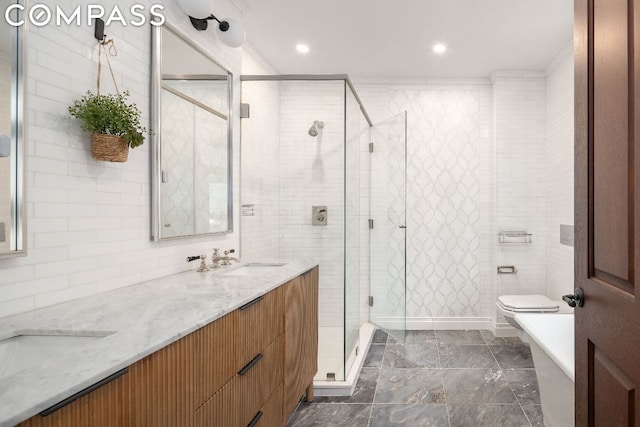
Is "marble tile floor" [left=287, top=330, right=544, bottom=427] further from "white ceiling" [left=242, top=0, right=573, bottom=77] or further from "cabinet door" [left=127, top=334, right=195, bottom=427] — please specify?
"white ceiling" [left=242, top=0, right=573, bottom=77]

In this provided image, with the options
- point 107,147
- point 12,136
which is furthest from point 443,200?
point 12,136

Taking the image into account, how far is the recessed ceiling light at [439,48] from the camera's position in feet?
10.1

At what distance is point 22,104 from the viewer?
3.59 ft

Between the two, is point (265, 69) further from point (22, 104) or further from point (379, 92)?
point (22, 104)

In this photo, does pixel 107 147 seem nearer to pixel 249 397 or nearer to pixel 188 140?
pixel 188 140

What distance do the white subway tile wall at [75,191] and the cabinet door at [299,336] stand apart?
2.28 feet

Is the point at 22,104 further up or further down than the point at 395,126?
further down

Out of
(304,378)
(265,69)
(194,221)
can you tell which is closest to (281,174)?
(194,221)

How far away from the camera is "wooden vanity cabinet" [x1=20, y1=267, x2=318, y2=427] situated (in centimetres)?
79

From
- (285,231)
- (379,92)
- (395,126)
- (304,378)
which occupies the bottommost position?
(304,378)

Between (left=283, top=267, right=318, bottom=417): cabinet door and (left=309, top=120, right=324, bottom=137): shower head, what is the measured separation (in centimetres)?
105

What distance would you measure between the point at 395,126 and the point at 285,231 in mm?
1489

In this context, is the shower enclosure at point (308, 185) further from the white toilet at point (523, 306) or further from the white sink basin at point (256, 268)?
the white toilet at point (523, 306)

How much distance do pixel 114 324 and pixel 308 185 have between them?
6.11 feet
